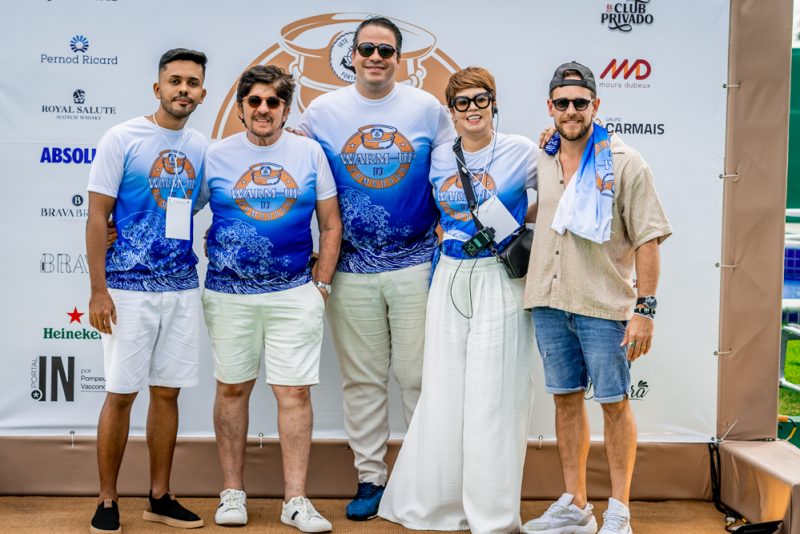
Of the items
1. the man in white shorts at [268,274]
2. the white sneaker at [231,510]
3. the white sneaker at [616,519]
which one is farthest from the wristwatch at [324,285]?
the white sneaker at [616,519]

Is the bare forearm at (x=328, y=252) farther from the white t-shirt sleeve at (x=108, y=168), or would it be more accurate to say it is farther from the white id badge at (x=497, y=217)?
the white t-shirt sleeve at (x=108, y=168)

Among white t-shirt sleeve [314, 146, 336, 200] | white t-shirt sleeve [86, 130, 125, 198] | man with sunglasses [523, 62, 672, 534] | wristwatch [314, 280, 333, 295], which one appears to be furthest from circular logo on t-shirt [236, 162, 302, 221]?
man with sunglasses [523, 62, 672, 534]

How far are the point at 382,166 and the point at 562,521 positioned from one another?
1664mm

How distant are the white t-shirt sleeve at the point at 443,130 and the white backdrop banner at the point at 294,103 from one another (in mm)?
386

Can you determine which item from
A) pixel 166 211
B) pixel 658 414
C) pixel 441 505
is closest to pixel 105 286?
pixel 166 211

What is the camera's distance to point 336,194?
4086mm

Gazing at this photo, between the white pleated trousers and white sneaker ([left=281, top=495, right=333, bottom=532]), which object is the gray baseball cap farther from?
white sneaker ([left=281, top=495, right=333, bottom=532])

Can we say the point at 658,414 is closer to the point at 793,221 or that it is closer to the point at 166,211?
the point at 166,211

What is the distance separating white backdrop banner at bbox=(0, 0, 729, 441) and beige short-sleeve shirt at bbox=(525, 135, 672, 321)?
33.4 inches

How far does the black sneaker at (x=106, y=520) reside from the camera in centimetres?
392

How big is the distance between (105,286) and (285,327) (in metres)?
0.75

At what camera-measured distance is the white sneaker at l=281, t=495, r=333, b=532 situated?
3.97m

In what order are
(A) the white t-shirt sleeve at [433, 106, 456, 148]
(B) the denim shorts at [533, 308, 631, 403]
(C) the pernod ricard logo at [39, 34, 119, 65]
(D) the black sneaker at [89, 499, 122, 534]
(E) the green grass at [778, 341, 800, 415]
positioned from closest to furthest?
(B) the denim shorts at [533, 308, 631, 403]
(D) the black sneaker at [89, 499, 122, 534]
(A) the white t-shirt sleeve at [433, 106, 456, 148]
(C) the pernod ricard logo at [39, 34, 119, 65]
(E) the green grass at [778, 341, 800, 415]

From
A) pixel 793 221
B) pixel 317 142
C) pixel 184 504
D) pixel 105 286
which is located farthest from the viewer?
pixel 793 221
